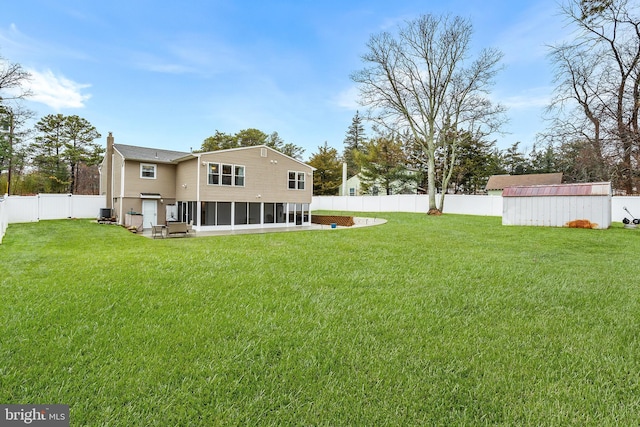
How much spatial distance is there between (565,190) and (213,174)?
16.6 metres

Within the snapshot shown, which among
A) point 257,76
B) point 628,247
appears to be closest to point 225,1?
point 257,76

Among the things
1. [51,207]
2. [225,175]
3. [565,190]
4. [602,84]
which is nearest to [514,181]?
[565,190]

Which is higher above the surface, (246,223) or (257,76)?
(257,76)

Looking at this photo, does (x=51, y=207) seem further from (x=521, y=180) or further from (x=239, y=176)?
(x=521, y=180)

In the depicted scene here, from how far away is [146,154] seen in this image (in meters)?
18.8

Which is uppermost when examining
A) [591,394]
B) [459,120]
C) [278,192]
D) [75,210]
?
[459,120]

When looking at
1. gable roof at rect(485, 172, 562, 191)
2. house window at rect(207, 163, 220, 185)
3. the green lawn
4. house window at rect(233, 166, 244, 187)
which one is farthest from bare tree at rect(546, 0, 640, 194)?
gable roof at rect(485, 172, 562, 191)

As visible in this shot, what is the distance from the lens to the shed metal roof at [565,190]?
524 inches

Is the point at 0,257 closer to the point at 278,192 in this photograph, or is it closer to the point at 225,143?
the point at 278,192

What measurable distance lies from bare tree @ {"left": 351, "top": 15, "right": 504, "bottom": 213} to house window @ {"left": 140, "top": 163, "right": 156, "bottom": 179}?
15.3 meters

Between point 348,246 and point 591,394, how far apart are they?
22.7ft

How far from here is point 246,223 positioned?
17.8m

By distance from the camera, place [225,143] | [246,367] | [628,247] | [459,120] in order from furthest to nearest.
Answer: [225,143], [459,120], [628,247], [246,367]

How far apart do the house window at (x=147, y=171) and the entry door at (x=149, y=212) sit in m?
1.42
